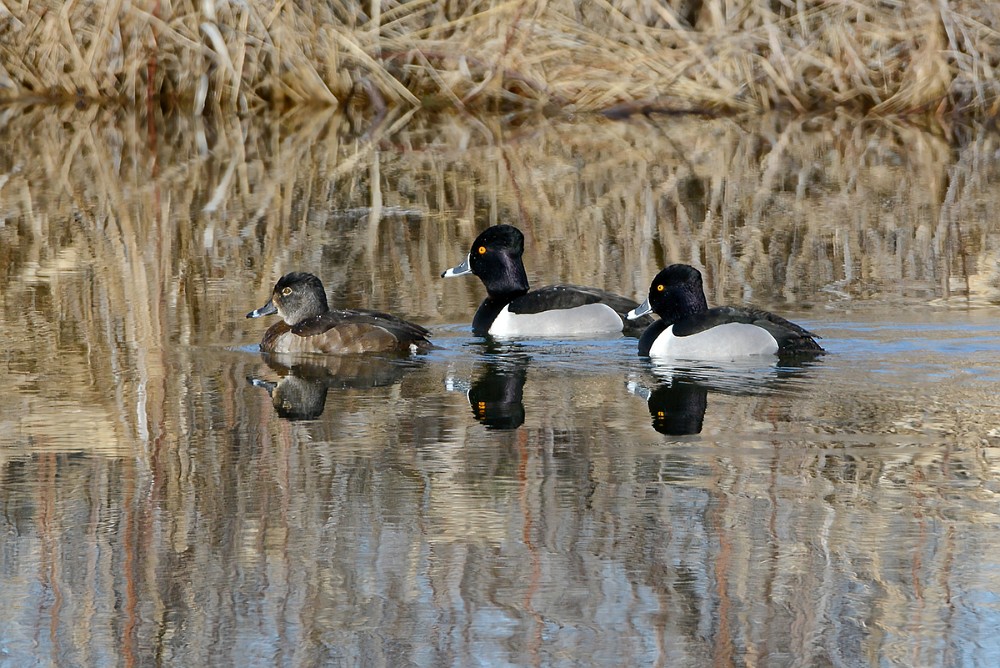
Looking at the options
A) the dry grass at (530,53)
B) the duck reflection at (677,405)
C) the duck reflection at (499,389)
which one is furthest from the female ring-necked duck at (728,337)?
the dry grass at (530,53)

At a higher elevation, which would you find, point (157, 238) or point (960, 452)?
point (157, 238)

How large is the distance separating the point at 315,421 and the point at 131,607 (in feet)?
8.71

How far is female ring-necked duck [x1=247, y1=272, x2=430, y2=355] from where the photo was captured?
9.53 meters

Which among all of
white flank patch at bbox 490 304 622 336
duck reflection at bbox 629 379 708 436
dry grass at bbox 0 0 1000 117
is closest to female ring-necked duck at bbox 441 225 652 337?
white flank patch at bbox 490 304 622 336

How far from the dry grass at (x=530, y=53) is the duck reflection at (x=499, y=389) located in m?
14.4

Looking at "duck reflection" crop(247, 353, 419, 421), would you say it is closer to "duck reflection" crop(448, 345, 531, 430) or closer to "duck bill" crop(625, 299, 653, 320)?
"duck reflection" crop(448, 345, 531, 430)

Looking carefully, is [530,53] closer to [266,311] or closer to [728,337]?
[266,311]

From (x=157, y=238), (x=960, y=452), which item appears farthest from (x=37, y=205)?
(x=960, y=452)

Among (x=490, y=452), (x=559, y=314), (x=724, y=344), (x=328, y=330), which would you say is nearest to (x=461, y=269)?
(x=559, y=314)

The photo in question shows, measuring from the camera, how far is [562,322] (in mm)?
10352

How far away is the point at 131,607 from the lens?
510 centimetres

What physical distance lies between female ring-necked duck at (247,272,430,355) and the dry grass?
13978 millimetres

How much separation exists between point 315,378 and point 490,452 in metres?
2.18

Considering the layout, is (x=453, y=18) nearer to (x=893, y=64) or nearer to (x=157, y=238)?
(x=893, y=64)
